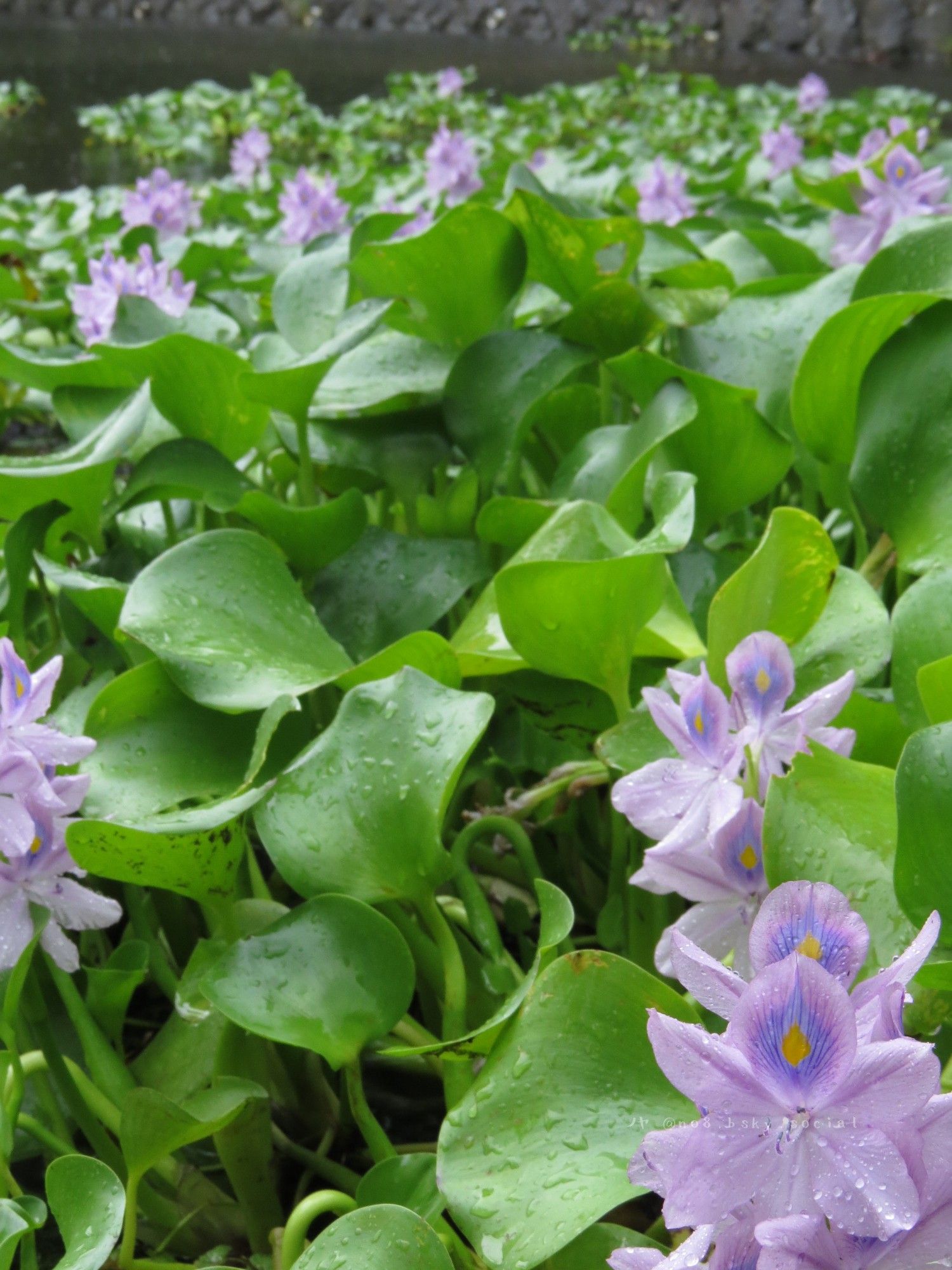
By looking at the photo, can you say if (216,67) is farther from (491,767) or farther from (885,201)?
(491,767)

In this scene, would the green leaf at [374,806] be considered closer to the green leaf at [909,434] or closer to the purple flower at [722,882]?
the purple flower at [722,882]

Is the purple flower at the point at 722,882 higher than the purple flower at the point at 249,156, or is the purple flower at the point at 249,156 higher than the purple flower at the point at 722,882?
the purple flower at the point at 722,882

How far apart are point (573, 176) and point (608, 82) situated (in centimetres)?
457

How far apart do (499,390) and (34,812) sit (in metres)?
0.59

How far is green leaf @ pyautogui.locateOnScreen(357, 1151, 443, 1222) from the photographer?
2.20ft

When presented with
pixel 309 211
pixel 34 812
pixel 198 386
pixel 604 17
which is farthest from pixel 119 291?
pixel 604 17

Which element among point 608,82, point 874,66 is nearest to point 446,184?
point 608,82

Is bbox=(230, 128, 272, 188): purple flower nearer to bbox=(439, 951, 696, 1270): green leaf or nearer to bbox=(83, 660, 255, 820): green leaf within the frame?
bbox=(83, 660, 255, 820): green leaf

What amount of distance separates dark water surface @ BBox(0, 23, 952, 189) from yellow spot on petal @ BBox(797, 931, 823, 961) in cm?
679

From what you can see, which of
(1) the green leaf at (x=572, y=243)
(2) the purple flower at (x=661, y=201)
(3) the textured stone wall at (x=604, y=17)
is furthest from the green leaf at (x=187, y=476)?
(3) the textured stone wall at (x=604, y=17)

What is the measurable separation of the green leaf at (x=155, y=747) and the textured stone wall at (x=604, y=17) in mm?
13564

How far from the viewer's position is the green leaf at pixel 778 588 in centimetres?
74

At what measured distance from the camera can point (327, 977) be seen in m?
0.70

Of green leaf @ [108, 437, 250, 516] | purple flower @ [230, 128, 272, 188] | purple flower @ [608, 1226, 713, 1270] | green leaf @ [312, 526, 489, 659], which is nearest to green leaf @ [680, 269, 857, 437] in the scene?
green leaf @ [312, 526, 489, 659]
